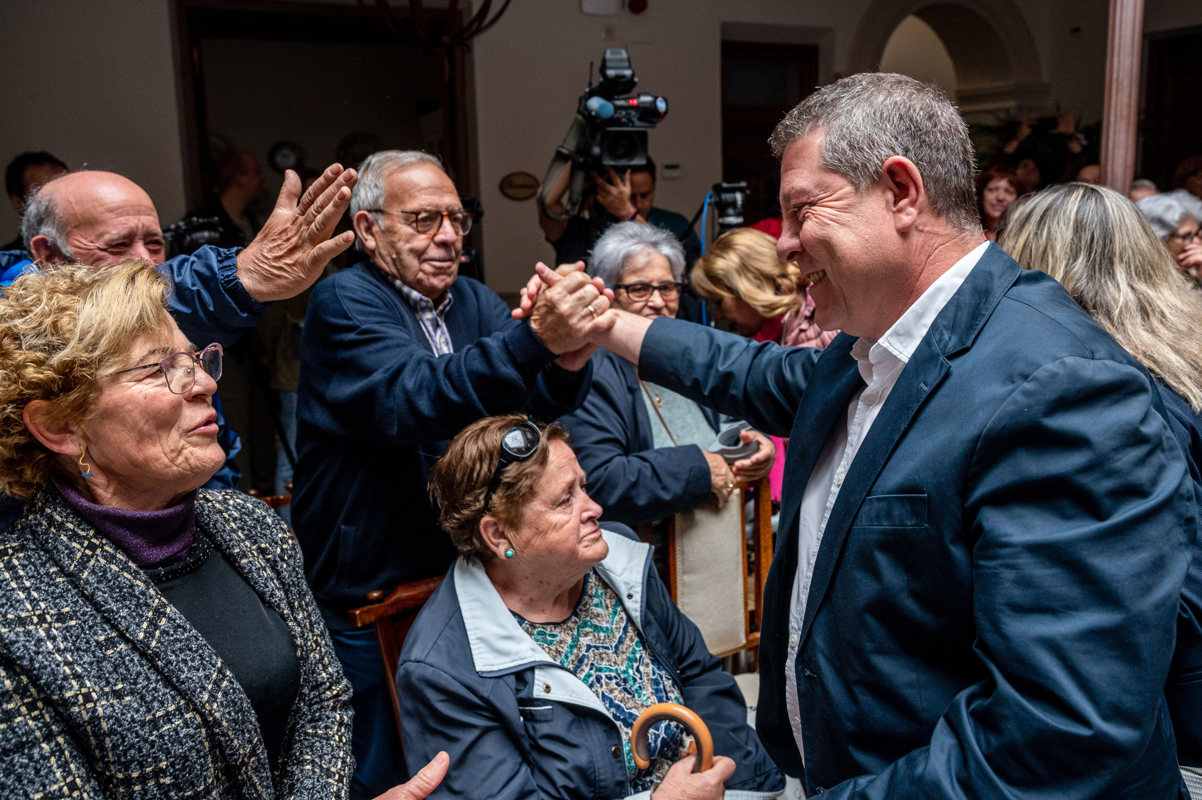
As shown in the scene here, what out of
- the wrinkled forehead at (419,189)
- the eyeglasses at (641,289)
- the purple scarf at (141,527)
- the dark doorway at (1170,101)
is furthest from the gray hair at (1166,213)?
the dark doorway at (1170,101)

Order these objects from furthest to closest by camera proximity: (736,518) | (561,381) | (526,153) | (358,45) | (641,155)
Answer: (358,45) < (526,153) < (641,155) < (736,518) < (561,381)

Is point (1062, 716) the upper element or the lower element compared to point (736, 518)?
upper

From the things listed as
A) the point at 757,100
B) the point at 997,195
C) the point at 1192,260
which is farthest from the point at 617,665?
the point at 757,100

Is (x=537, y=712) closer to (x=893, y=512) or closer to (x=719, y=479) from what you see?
(x=719, y=479)

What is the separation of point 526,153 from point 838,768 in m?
4.65

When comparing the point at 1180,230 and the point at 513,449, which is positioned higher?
the point at 1180,230

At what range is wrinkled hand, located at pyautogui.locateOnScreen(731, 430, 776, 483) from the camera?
2395 millimetres

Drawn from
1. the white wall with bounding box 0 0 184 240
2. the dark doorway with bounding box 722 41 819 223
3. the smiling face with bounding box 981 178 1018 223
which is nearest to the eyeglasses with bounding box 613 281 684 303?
the smiling face with bounding box 981 178 1018 223

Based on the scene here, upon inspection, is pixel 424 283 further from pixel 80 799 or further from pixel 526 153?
pixel 526 153

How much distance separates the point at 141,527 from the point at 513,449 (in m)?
0.67

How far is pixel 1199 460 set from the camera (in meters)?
1.60

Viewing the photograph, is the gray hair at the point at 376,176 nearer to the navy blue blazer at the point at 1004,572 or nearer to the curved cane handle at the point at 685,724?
the curved cane handle at the point at 685,724

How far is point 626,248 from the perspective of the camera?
8.85 feet

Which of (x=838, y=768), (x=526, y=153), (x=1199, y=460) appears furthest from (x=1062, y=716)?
(x=526, y=153)
